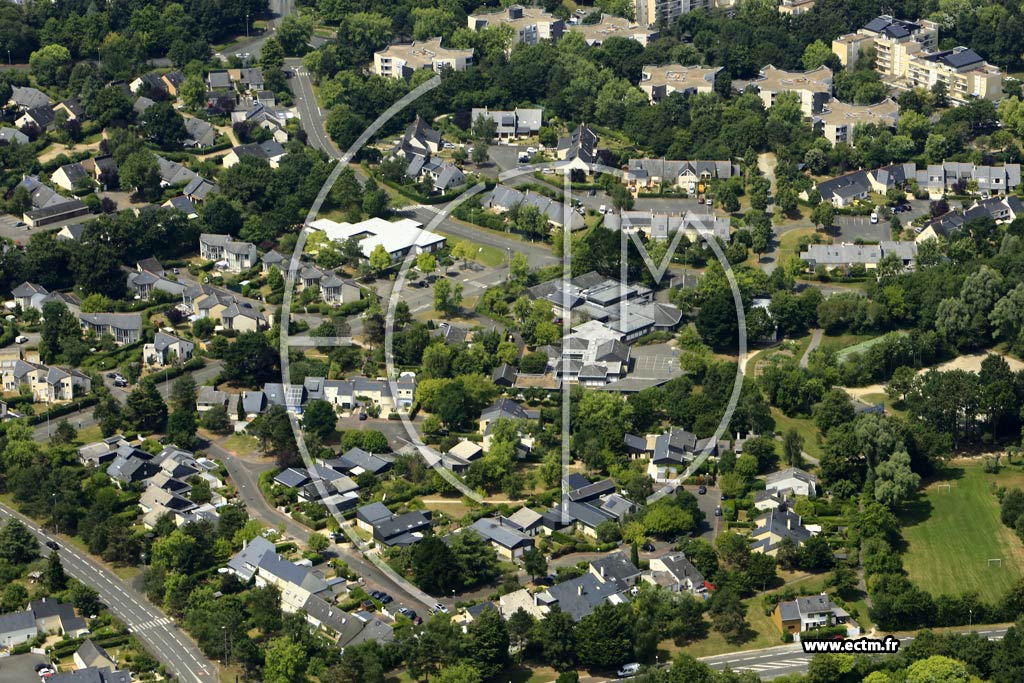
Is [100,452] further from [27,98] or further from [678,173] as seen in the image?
[678,173]

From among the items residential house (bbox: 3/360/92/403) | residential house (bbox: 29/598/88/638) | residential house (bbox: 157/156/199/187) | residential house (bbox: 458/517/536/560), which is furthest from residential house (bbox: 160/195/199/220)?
residential house (bbox: 29/598/88/638)

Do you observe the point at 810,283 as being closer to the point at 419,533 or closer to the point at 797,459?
the point at 797,459

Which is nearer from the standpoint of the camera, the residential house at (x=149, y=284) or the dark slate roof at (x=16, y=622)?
the dark slate roof at (x=16, y=622)

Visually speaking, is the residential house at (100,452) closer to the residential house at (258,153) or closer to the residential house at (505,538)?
the residential house at (505,538)

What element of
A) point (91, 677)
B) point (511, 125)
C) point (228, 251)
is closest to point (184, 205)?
point (228, 251)

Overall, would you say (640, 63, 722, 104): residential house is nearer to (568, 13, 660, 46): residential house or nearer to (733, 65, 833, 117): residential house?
(733, 65, 833, 117): residential house

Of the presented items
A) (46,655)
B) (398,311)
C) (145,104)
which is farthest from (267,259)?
(46,655)

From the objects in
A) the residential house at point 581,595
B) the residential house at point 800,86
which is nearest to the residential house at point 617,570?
the residential house at point 581,595

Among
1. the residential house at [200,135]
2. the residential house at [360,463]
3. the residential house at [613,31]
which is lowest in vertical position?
the residential house at [360,463]
